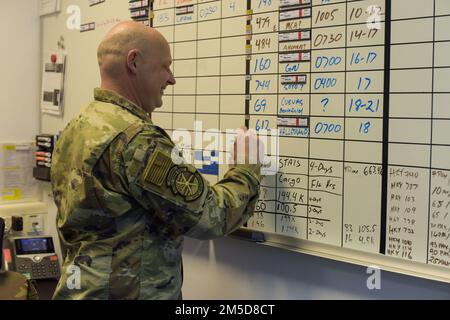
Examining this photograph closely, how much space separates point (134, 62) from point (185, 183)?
0.40 m

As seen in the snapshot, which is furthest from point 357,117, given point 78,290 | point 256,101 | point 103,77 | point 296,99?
point 78,290

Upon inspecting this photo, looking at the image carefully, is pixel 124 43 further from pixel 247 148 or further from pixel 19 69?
pixel 19 69

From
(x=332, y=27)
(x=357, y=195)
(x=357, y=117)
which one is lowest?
(x=357, y=195)

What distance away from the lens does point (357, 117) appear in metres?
1.59

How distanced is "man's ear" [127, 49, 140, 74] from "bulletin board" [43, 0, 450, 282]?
461 mm

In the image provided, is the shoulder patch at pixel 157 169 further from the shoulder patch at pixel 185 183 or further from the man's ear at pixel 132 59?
the man's ear at pixel 132 59

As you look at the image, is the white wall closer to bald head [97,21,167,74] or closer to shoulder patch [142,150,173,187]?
bald head [97,21,167,74]

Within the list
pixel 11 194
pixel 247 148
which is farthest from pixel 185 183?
pixel 11 194

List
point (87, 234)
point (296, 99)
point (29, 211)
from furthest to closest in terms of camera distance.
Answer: point (29, 211)
point (296, 99)
point (87, 234)

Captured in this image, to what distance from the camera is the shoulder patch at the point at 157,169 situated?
4.46 ft

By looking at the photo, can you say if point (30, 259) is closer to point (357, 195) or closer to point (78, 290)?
point (78, 290)

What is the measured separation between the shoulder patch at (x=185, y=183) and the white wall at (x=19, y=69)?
174cm

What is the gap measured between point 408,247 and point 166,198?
2.26 feet

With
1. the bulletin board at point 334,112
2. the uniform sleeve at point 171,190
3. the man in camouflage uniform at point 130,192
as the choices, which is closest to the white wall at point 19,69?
the bulletin board at point 334,112
